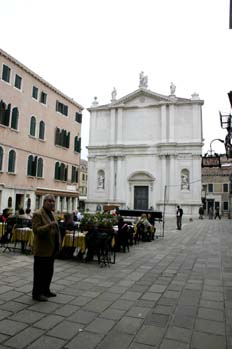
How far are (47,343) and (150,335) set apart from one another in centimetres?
117

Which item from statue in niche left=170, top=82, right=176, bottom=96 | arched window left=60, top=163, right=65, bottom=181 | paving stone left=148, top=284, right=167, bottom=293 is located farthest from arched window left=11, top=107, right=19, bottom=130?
statue in niche left=170, top=82, right=176, bottom=96

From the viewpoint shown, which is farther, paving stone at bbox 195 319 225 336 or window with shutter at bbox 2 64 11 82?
window with shutter at bbox 2 64 11 82

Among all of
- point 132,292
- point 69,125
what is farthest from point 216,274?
point 69,125

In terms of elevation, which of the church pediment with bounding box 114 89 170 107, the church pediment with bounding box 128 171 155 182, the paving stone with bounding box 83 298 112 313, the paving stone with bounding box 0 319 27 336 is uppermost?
the church pediment with bounding box 114 89 170 107

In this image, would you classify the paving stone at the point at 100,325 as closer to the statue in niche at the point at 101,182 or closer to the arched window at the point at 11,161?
the arched window at the point at 11,161

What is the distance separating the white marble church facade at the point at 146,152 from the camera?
3503 centimetres

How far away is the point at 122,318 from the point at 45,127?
898 inches

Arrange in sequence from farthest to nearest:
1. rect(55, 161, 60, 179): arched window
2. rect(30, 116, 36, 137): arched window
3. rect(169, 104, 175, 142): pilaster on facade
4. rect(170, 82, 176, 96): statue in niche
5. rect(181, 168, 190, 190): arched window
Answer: rect(170, 82, 176, 96): statue in niche
rect(169, 104, 175, 142): pilaster on facade
rect(181, 168, 190, 190): arched window
rect(55, 161, 60, 179): arched window
rect(30, 116, 36, 137): arched window

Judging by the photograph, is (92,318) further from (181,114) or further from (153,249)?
(181,114)

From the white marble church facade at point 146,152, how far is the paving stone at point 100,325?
30.7 metres

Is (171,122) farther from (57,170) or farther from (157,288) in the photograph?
(157,288)

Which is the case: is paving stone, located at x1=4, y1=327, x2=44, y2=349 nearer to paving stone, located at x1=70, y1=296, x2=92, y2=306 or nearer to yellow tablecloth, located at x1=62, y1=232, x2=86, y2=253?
paving stone, located at x1=70, y1=296, x2=92, y2=306

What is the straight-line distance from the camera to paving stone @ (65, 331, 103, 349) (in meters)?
3.10

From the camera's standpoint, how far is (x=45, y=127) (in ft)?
82.3
